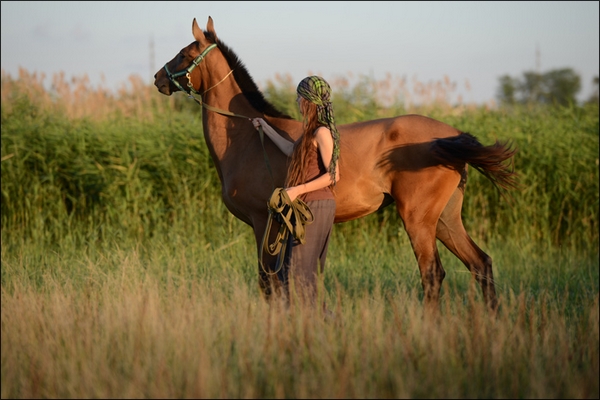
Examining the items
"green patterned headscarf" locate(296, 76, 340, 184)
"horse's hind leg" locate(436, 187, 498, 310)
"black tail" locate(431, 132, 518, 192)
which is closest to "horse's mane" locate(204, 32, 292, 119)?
"green patterned headscarf" locate(296, 76, 340, 184)

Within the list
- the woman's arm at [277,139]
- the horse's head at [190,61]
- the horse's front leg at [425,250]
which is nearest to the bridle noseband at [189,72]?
the horse's head at [190,61]

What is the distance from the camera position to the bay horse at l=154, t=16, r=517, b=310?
17.4 ft

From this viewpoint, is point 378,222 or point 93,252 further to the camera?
point 378,222

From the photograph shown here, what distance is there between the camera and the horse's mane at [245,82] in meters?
5.70

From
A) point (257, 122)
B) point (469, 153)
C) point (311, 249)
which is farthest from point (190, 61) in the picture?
point (469, 153)

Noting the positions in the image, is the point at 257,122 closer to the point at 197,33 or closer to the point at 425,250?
the point at 197,33

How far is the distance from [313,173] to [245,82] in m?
1.60

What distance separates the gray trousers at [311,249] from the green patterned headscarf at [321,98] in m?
0.24

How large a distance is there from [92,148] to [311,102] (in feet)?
17.6

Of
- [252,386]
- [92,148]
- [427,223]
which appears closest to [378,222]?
[427,223]

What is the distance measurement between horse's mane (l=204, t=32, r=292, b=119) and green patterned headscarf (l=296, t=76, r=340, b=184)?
1197mm

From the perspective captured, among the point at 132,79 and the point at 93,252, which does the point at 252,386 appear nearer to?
the point at 93,252

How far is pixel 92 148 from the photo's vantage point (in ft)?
29.3

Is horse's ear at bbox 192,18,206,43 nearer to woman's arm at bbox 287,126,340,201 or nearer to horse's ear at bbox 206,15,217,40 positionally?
horse's ear at bbox 206,15,217,40
